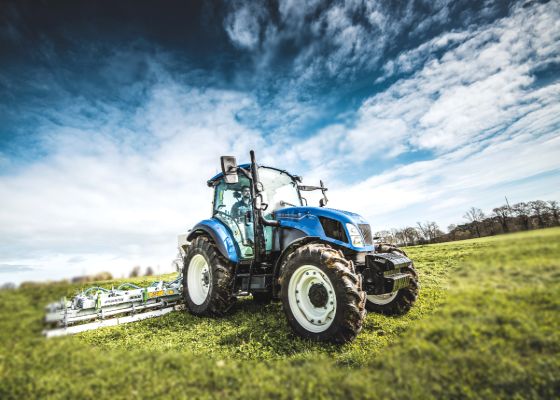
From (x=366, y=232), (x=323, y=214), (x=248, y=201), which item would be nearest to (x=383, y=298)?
(x=366, y=232)

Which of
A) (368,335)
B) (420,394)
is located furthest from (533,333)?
(368,335)

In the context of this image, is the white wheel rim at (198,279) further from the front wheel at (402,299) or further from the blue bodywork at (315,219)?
the front wheel at (402,299)

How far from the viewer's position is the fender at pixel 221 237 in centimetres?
539

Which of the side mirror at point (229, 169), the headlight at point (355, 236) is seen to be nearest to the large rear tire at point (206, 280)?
the side mirror at point (229, 169)

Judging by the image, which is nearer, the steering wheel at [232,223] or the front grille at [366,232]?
the front grille at [366,232]

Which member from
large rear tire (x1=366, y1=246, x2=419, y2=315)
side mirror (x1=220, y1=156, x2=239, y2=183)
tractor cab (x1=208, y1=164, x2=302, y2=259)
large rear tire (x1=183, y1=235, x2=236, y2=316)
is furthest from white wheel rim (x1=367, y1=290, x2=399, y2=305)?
side mirror (x1=220, y1=156, x2=239, y2=183)

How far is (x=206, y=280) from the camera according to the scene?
6137 millimetres

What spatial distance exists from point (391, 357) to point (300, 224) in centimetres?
286

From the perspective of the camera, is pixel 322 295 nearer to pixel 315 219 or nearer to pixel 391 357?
pixel 315 219

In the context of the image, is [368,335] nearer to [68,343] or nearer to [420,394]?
[420,394]

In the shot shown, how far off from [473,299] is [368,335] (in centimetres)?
243

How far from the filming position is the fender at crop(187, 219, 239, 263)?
17.7 feet

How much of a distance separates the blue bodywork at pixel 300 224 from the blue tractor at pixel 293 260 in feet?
0.05

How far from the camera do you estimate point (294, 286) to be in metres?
4.06
